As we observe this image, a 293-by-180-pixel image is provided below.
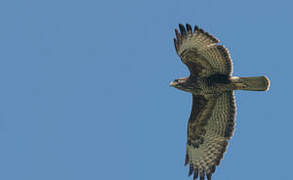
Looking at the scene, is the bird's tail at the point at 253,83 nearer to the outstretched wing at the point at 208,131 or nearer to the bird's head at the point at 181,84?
the outstretched wing at the point at 208,131

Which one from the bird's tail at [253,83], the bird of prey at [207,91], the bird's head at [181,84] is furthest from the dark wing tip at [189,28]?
the bird's tail at [253,83]

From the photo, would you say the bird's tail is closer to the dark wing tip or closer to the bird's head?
the bird's head

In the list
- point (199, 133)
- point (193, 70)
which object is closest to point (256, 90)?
point (193, 70)

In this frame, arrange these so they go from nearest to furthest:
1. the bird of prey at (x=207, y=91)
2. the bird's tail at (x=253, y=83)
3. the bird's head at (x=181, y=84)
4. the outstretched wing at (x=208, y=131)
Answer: the bird's tail at (x=253, y=83)
the bird of prey at (x=207, y=91)
the bird's head at (x=181, y=84)
the outstretched wing at (x=208, y=131)

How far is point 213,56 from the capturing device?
12.5m

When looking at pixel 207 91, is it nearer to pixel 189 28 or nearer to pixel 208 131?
pixel 208 131

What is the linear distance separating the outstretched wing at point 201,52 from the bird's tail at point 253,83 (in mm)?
312

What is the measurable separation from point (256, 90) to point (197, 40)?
1.69m

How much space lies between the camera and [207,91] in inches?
522

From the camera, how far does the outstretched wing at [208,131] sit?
13633 millimetres

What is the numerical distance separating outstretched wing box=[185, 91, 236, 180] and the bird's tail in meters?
0.92

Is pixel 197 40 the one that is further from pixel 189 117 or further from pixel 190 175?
pixel 190 175

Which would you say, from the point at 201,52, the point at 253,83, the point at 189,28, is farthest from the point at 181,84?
the point at 253,83

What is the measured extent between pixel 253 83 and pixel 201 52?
132 centimetres
